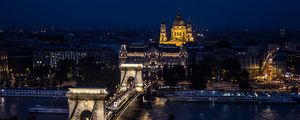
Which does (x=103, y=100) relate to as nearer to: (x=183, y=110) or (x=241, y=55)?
(x=183, y=110)

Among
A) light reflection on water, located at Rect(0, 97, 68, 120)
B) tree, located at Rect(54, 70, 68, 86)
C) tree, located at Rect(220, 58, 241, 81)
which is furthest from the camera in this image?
tree, located at Rect(220, 58, 241, 81)

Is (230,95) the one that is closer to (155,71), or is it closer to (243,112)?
(243,112)

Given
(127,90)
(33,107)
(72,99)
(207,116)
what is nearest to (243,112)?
(207,116)

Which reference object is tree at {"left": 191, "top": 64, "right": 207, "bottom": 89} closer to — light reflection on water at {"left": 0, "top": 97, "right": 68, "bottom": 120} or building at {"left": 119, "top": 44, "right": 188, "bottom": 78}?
light reflection on water at {"left": 0, "top": 97, "right": 68, "bottom": 120}

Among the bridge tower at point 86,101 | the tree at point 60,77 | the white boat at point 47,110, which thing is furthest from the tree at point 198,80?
the bridge tower at point 86,101

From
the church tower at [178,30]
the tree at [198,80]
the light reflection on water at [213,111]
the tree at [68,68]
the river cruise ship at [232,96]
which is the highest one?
the church tower at [178,30]

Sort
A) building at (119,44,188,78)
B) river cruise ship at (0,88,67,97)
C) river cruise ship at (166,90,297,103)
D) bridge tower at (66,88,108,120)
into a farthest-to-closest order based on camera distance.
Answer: building at (119,44,188,78) < river cruise ship at (0,88,67,97) < river cruise ship at (166,90,297,103) < bridge tower at (66,88,108,120)

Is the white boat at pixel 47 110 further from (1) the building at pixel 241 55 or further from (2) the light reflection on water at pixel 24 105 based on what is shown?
(1) the building at pixel 241 55

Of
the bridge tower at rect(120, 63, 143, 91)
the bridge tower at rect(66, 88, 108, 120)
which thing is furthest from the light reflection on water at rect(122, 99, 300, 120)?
the bridge tower at rect(66, 88, 108, 120)
